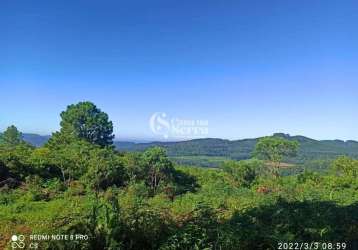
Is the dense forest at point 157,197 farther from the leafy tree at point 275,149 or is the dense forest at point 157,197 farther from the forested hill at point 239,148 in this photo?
the forested hill at point 239,148

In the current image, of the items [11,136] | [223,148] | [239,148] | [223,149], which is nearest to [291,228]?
[11,136]

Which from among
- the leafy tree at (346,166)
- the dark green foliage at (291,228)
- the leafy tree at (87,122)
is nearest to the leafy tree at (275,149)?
the leafy tree at (346,166)

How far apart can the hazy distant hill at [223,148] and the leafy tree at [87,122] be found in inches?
399

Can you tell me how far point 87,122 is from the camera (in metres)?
37.7

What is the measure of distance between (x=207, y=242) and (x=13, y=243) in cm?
223

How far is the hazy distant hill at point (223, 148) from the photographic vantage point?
58156 mm

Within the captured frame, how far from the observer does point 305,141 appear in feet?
345

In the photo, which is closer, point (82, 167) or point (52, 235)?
point (52, 235)

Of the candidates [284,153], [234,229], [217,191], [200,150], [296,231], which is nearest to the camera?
[234,229]

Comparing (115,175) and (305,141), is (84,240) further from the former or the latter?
(305,141)

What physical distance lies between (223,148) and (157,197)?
64.6m

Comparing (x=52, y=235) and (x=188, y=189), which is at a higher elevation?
(x=52, y=235)

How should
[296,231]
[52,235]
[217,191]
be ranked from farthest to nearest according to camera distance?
[217,191] < [296,231] < [52,235]

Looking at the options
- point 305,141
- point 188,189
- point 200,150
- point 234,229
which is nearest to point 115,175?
point 188,189
